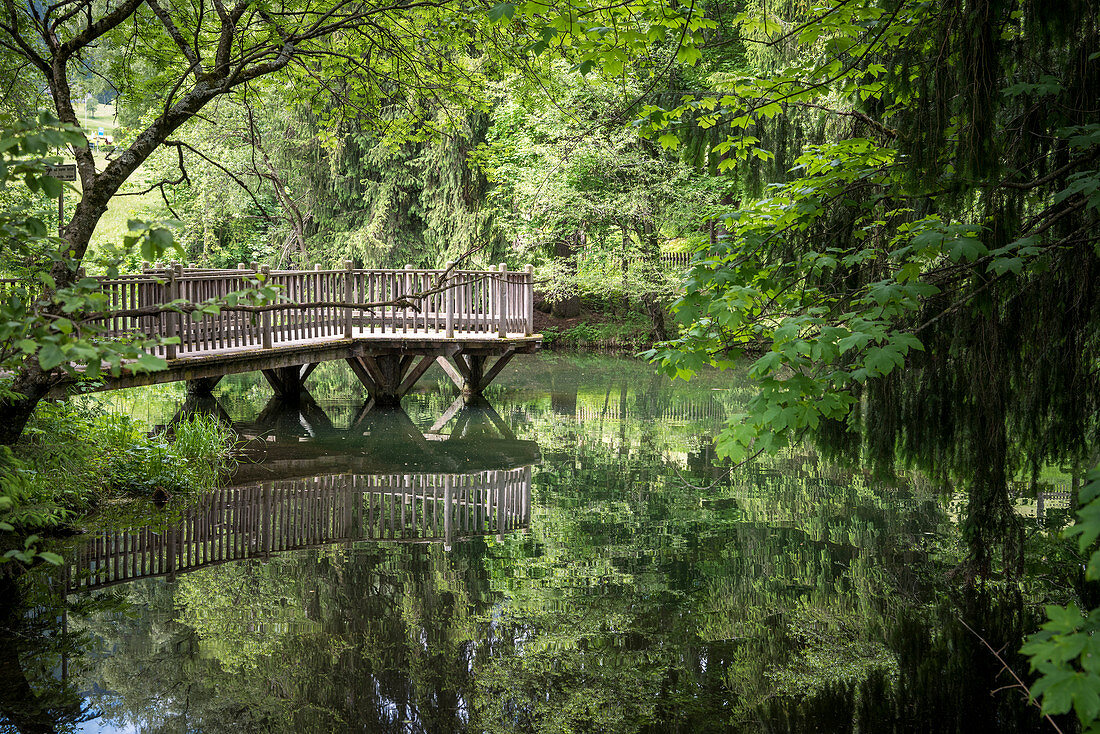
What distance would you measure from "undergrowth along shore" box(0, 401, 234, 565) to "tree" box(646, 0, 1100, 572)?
15.9 feet

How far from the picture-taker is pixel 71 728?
13.4 feet

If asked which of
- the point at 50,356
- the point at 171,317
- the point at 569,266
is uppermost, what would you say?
the point at 569,266

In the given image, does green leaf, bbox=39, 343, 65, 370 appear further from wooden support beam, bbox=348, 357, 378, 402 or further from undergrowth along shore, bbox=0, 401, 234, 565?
wooden support beam, bbox=348, 357, 378, 402

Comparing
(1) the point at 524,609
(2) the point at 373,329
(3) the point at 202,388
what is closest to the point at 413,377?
(2) the point at 373,329

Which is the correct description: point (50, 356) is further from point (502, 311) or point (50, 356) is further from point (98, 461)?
point (502, 311)

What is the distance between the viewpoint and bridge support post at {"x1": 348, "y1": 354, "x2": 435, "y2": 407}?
13453 mm

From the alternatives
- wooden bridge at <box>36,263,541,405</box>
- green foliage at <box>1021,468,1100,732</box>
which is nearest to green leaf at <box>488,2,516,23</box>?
green foliage at <box>1021,468,1100,732</box>

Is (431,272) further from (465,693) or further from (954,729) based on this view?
(954,729)

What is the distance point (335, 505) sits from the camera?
319 inches

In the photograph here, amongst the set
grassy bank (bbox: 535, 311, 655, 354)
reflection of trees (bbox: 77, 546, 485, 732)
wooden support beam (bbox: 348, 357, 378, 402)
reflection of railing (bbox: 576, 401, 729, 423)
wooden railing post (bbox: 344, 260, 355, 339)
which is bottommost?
reflection of trees (bbox: 77, 546, 485, 732)

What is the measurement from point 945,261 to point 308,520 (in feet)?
18.3

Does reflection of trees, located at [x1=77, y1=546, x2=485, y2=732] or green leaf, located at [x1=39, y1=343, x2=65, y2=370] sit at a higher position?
green leaf, located at [x1=39, y1=343, x2=65, y2=370]

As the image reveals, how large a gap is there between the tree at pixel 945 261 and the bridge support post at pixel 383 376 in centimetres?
938

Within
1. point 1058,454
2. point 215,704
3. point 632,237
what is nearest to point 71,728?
point 215,704
